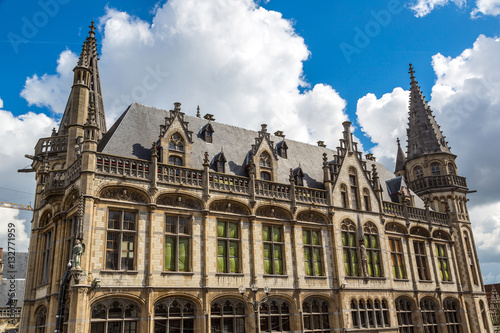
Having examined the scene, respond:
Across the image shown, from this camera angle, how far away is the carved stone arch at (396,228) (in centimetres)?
3672

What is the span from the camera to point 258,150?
32.5 metres

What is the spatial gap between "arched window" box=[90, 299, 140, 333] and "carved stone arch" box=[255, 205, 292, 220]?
10115 millimetres

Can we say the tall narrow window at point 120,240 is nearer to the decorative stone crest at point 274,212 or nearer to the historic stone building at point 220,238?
the historic stone building at point 220,238

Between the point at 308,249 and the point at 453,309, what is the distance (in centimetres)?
1683

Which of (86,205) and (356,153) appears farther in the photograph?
(356,153)

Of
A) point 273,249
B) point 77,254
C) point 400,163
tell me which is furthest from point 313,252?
point 400,163

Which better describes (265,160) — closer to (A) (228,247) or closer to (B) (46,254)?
(A) (228,247)

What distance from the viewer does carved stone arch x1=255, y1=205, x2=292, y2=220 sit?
30.0m

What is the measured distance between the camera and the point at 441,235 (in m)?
40.9

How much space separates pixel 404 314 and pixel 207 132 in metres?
20.7

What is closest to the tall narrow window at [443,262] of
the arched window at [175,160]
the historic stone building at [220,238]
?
the historic stone building at [220,238]

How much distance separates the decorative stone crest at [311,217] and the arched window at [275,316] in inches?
237

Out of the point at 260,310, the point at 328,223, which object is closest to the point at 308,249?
the point at 328,223

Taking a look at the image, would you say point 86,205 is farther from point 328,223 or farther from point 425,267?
point 425,267
